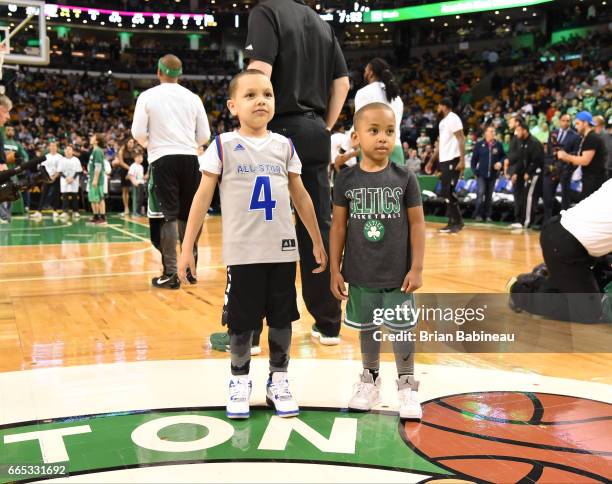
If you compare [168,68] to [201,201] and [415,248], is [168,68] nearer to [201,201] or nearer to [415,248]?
[201,201]

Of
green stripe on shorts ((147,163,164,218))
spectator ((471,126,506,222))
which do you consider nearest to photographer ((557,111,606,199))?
spectator ((471,126,506,222))

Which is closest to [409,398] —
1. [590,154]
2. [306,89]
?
[306,89]

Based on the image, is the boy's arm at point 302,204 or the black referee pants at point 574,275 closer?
the boy's arm at point 302,204

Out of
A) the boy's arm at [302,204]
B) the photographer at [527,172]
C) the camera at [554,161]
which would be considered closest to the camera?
the boy's arm at [302,204]

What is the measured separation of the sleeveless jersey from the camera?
2.46m

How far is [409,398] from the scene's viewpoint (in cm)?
240

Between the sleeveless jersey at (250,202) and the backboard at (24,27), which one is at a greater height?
the backboard at (24,27)

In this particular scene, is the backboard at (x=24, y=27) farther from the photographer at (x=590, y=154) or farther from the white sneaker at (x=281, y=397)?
the photographer at (x=590, y=154)

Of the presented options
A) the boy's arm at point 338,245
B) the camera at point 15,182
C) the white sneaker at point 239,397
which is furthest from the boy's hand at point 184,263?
the camera at point 15,182

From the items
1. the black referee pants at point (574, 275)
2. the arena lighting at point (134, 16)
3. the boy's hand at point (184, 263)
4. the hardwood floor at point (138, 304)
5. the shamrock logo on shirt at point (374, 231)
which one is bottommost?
the hardwood floor at point (138, 304)

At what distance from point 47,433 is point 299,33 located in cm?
217

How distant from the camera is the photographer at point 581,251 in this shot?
12.5 ft

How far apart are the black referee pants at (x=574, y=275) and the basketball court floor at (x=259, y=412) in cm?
14

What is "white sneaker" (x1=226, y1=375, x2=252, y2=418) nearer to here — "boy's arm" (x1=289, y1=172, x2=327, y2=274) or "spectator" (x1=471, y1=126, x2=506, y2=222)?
"boy's arm" (x1=289, y1=172, x2=327, y2=274)
